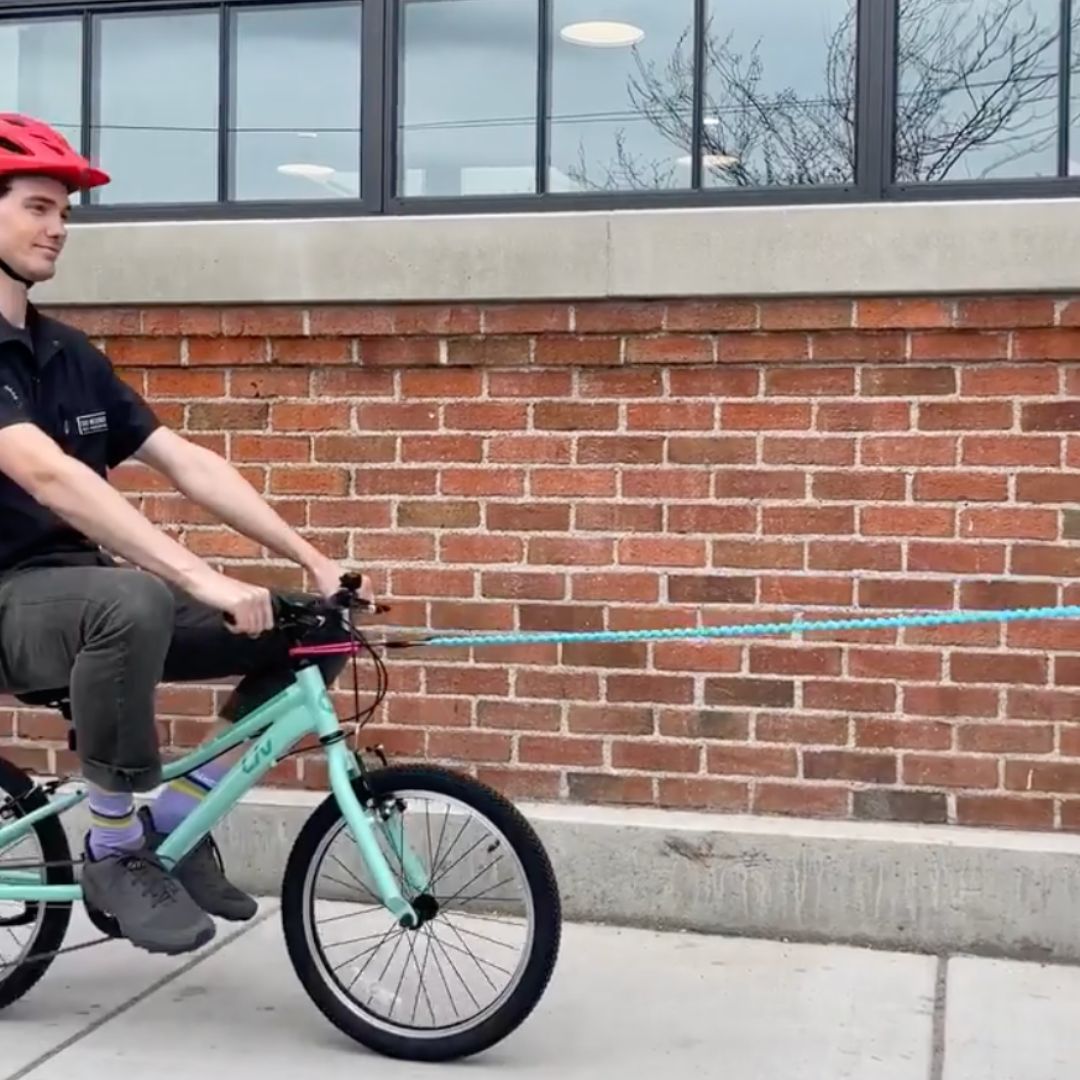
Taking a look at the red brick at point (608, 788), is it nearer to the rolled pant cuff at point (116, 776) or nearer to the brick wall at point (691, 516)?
the brick wall at point (691, 516)

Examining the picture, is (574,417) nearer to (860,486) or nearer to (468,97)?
(860,486)

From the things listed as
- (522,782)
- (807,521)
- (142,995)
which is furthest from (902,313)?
(142,995)

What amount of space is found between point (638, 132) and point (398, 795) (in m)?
2.15

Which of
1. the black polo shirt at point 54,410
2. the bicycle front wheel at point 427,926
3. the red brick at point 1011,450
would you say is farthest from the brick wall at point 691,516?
the black polo shirt at point 54,410

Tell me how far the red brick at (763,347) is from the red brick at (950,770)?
3.75 ft

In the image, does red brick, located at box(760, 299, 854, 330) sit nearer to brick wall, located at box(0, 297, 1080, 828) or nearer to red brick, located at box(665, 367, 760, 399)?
brick wall, located at box(0, 297, 1080, 828)

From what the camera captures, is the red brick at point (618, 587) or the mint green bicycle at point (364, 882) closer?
the mint green bicycle at point (364, 882)

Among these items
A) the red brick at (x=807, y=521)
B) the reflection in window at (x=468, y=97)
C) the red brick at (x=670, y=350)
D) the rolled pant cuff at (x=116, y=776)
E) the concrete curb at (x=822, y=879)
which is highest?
the reflection in window at (x=468, y=97)

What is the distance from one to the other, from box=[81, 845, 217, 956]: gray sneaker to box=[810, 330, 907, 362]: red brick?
2.19 metres

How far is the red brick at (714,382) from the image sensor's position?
4.24 metres

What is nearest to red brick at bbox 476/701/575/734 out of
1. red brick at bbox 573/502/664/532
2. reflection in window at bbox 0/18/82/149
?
red brick at bbox 573/502/664/532

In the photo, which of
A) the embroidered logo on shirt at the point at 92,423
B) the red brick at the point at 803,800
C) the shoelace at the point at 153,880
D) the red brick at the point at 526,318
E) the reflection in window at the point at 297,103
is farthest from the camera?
the reflection in window at the point at 297,103

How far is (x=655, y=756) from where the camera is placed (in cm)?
434

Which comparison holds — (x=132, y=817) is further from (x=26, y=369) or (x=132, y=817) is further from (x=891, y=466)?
(x=891, y=466)
